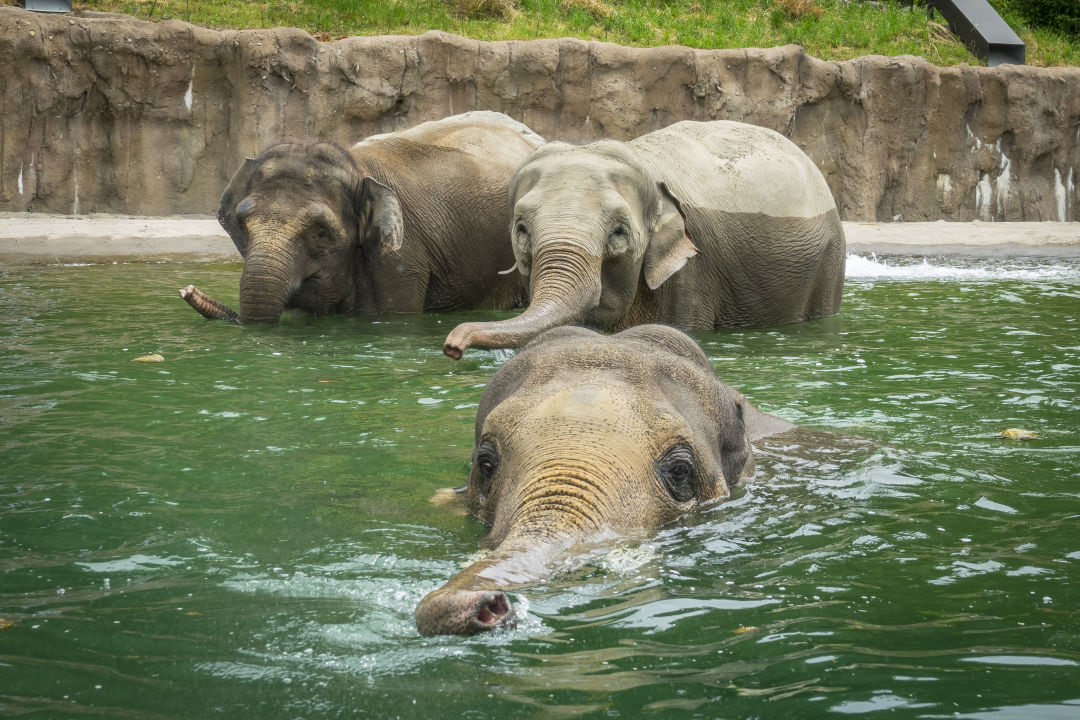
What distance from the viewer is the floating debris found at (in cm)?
605

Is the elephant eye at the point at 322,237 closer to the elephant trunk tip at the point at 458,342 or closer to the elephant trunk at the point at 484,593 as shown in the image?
the elephant trunk tip at the point at 458,342

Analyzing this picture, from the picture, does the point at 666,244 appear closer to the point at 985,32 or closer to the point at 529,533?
the point at 529,533

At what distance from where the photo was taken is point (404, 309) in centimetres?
1145

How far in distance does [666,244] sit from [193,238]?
26.5 feet

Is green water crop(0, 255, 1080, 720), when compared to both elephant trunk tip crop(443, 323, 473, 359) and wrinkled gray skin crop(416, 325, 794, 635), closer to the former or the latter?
wrinkled gray skin crop(416, 325, 794, 635)

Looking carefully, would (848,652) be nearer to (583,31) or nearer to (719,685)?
(719,685)

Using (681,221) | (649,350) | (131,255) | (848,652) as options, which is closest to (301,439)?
(649,350)

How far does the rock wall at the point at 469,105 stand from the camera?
17.7 meters

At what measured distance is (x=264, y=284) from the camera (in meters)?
10.0

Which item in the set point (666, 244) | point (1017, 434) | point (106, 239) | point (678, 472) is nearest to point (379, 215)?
point (666, 244)

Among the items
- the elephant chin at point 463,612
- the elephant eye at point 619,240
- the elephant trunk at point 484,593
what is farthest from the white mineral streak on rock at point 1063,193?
the elephant chin at point 463,612

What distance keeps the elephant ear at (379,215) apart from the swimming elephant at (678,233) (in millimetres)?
1532

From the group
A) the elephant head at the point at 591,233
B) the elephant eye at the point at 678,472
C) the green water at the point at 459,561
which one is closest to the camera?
the green water at the point at 459,561

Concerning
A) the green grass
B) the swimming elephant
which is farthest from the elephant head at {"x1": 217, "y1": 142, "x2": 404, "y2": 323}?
the green grass
